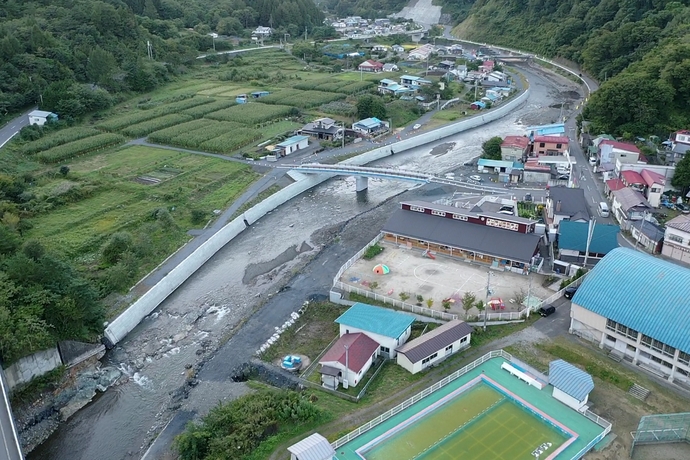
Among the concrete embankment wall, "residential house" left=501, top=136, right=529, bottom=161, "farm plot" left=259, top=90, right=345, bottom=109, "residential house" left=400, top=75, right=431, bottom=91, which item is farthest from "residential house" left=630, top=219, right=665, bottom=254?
"residential house" left=400, top=75, right=431, bottom=91

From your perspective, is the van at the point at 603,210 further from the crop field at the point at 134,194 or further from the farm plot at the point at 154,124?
the farm plot at the point at 154,124

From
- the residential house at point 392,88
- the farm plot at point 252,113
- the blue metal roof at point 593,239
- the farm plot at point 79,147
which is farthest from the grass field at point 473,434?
the residential house at point 392,88

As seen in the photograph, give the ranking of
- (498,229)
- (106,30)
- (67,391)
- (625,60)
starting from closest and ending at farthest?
(67,391) → (498,229) → (625,60) → (106,30)

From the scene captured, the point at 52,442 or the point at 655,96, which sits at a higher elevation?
the point at 655,96

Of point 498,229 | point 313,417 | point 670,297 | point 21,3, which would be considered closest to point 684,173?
point 498,229

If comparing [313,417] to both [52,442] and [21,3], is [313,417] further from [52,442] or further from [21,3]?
[21,3]

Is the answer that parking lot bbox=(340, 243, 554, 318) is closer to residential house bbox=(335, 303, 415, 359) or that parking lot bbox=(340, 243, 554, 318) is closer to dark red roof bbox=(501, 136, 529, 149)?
residential house bbox=(335, 303, 415, 359)
